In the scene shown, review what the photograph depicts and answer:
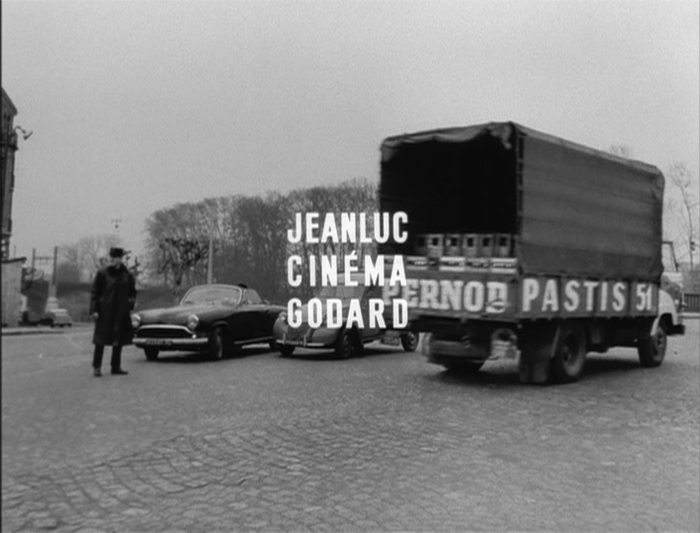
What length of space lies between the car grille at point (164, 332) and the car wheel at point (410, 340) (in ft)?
2.18

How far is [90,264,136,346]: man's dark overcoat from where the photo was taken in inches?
22.0

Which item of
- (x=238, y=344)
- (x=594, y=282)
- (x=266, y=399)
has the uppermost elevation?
(x=594, y=282)

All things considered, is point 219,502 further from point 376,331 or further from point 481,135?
point 481,135

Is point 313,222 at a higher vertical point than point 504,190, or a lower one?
lower

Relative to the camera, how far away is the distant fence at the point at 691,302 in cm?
159

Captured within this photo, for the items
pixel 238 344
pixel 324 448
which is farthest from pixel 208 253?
pixel 324 448

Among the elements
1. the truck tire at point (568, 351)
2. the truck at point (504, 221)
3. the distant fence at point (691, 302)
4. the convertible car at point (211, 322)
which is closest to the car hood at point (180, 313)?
the convertible car at point (211, 322)

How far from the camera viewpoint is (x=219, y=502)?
56.6 inches

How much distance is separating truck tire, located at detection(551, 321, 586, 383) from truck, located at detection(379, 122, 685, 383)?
0.54m

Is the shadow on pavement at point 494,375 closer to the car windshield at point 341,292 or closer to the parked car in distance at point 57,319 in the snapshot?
the car windshield at point 341,292

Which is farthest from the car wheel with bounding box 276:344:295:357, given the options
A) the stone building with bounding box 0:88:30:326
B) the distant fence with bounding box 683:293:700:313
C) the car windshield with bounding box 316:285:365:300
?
the distant fence with bounding box 683:293:700:313

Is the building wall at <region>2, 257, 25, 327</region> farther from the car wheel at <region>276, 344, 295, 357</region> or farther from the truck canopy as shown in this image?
the truck canopy

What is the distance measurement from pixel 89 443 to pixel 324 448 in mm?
1391

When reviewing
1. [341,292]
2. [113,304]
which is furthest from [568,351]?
[113,304]
